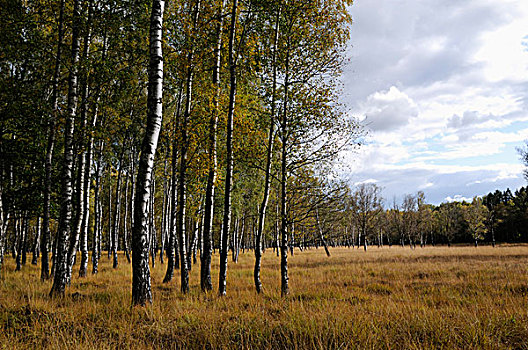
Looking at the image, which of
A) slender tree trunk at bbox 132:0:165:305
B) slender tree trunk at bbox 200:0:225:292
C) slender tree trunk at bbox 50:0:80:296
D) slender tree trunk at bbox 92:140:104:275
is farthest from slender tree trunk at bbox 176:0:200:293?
slender tree trunk at bbox 92:140:104:275

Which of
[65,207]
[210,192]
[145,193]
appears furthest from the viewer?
[210,192]

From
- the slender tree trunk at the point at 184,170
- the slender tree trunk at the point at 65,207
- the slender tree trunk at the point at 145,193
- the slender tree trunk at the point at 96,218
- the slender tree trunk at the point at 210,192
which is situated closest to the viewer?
the slender tree trunk at the point at 145,193

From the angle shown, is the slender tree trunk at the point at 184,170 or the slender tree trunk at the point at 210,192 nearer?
the slender tree trunk at the point at 210,192

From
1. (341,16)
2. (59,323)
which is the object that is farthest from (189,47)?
(59,323)

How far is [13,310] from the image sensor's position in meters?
5.71

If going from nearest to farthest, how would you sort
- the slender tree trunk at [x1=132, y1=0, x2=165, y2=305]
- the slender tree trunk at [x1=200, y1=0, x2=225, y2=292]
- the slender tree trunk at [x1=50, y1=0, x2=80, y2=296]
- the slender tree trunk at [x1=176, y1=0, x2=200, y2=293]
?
the slender tree trunk at [x1=132, y1=0, x2=165, y2=305] < the slender tree trunk at [x1=50, y1=0, x2=80, y2=296] < the slender tree trunk at [x1=200, y1=0, x2=225, y2=292] < the slender tree trunk at [x1=176, y1=0, x2=200, y2=293]

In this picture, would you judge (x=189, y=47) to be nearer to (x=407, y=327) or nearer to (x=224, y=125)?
(x=224, y=125)

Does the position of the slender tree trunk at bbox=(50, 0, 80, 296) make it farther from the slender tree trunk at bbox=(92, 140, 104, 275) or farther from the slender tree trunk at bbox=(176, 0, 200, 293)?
A: the slender tree trunk at bbox=(92, 140, 104, 275)

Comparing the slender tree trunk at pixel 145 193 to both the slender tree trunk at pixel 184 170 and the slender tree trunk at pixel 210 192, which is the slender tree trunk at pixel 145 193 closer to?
the slender tree trunk at pixel 210 192

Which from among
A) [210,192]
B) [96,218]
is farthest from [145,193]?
[96,218]

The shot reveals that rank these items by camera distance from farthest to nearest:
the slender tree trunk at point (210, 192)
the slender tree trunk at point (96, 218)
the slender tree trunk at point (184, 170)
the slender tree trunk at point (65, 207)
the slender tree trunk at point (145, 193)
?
the slender tree trunk at point (96, 218) → the slender tree trunk at point (184, 170) → the slender tree trunk at point (210, 192) → the slender tree trunk at point (65, 207) → the slender tree trunk at point (145, 193)

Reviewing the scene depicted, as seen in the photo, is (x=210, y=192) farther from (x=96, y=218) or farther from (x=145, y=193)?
(x=96, y=218)

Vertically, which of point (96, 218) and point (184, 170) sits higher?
point (184, 170)

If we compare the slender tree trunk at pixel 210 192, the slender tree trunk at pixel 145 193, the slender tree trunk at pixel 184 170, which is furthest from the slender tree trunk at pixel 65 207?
the slender tree trunk at pixel 210 192
